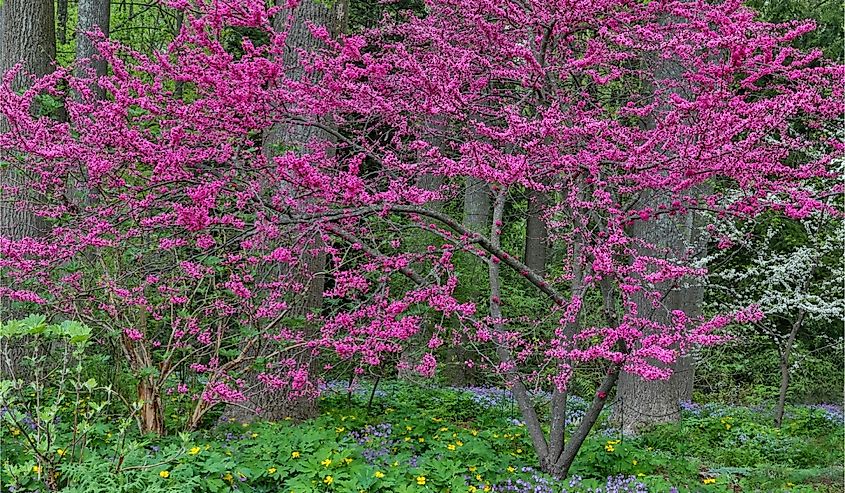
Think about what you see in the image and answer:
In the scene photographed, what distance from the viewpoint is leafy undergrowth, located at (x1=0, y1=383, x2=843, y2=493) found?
362 centimetres

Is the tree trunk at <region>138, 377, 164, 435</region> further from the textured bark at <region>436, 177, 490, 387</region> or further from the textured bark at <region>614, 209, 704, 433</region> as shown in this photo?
the textured bark at <region>436, 177, 490, 387</region>

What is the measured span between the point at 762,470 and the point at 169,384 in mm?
4256

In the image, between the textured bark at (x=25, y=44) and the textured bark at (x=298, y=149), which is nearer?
the textured bark at (x=298, y=149)

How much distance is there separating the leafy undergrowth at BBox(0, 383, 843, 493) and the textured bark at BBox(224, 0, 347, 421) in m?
0.35

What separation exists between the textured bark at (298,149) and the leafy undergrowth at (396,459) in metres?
0.35

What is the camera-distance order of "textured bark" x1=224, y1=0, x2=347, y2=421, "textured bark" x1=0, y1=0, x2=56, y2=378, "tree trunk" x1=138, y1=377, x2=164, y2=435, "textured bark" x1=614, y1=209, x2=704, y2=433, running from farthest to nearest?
"textured bark" x1=614, y1=209, x2=704, y2=433, "textured bark" x1=0, y1=0, x2=56, y2=378, "textured bark" x1=224, y1=0, x2=347, y2=421, "tree trunk" x1=138, y1=377, x2=164, y2=435

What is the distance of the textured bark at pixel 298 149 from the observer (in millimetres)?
5574

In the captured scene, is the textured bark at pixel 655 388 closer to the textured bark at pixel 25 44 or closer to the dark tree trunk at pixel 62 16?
the textured bark at pixel 25 44

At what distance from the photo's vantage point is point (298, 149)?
5.58m

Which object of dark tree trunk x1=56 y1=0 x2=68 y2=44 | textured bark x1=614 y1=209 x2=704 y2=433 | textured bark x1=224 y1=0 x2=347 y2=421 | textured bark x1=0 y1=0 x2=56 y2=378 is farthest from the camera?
dark tree trunk x1=56 y1=0 x2=68 y2=44

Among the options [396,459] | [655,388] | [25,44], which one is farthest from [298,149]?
[655,388]

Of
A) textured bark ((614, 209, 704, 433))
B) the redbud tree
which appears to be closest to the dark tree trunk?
the redbud tree

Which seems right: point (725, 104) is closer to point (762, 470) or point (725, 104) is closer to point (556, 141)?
point (556, 141)

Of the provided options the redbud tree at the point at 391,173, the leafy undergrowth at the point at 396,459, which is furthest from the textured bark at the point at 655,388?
the redbud tree at the point at 391,173
